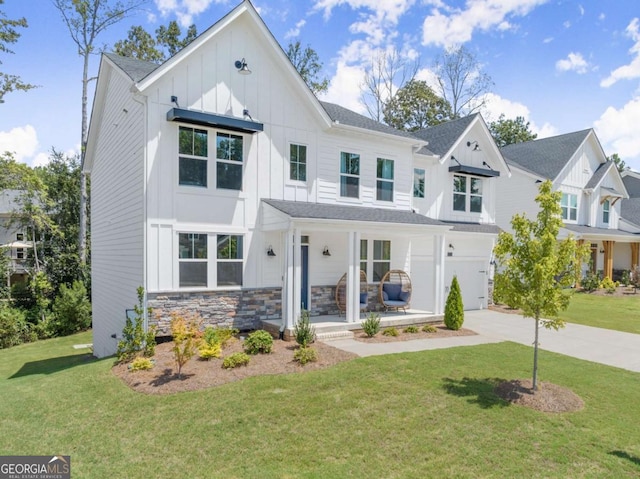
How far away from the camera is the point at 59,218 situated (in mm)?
24516

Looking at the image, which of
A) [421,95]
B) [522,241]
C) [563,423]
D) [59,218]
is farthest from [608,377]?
[421,95]

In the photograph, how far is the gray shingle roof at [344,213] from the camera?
37.4 ft

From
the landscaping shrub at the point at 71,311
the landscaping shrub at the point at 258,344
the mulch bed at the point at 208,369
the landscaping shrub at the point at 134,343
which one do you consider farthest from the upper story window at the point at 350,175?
the landscaping shrub at the point at 71,311

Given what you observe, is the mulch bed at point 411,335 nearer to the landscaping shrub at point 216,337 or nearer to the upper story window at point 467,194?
the landscaping shrub at point 216,337

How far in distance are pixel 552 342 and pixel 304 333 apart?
7.18 metres

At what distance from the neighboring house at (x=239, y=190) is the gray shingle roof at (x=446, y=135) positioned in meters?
2.54

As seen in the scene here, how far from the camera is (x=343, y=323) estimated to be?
1176 centimetres

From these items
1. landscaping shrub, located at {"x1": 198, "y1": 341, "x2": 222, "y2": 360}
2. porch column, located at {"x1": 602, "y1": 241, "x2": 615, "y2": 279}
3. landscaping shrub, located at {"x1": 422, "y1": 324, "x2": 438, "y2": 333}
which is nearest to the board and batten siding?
landscaping shrub, located at {"x1": 198, "y1": 341, "x2": 222, "y2": 360}

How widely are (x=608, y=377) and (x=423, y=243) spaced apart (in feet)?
28.4

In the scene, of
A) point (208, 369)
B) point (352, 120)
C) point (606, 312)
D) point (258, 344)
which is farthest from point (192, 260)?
point (606, 312)

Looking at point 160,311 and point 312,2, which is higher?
point 312,2

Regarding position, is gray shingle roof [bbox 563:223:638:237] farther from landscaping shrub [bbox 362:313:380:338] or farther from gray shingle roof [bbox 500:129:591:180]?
A: landscaping shrub [bbox 362:313:380:338]

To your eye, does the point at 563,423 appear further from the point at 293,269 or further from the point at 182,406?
the point at 293,269

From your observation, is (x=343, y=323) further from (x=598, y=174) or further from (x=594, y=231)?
(x=598, y=174)
